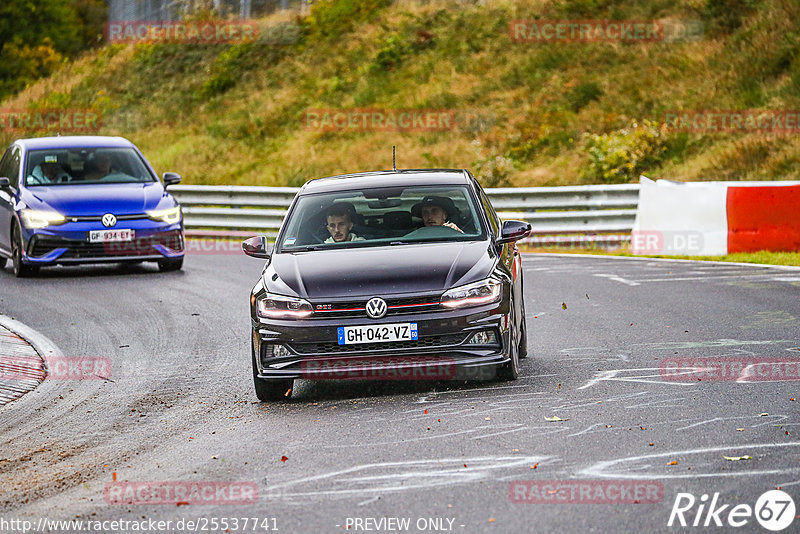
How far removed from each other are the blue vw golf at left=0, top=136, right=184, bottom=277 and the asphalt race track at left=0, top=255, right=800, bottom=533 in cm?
355

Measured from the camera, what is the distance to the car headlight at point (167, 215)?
16734 mm

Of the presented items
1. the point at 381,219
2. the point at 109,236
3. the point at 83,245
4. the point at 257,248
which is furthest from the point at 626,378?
the point at 83,245

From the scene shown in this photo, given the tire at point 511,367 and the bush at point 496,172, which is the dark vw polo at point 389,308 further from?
the bush at point 496,172

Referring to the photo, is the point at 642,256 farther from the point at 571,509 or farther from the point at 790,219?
the point at 571,509

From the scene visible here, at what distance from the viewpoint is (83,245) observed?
16391 mm

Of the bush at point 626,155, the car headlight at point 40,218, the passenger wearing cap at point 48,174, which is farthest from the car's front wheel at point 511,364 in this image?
the bush at point 626,155

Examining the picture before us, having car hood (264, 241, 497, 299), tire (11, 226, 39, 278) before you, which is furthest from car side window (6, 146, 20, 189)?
car hood (264, 241, 497, 299)

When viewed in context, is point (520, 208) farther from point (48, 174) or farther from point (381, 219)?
point (381, 219)

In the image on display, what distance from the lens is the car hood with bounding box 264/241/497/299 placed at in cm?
822

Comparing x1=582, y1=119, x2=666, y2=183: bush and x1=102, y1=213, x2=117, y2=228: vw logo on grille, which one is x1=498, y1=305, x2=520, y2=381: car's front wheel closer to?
x1=102, y1=213, x2=117, y2=228: vw logo on grille

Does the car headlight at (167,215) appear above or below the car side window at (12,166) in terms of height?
below

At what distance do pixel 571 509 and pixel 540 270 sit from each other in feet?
38.5

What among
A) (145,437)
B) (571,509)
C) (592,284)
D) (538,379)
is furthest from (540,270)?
(571,509)

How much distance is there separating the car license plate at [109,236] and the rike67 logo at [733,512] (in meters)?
12.0
